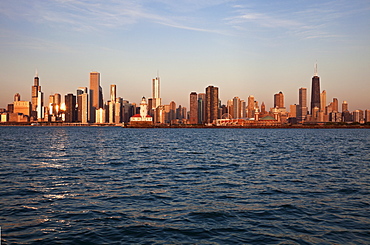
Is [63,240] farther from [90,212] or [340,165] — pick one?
[340,165]

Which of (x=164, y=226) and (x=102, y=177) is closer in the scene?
(x=164, y=226)

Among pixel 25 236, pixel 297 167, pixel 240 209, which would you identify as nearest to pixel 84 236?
pixel 25 236

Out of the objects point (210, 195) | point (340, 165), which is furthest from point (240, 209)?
point (340, 165)

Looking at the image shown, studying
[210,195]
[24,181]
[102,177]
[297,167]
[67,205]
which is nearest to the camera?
[67,205]

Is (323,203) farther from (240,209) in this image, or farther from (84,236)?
(84,236)

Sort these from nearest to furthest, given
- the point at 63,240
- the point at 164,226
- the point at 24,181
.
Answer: the point at 63,240
the point at 164,226
the point at 24,181

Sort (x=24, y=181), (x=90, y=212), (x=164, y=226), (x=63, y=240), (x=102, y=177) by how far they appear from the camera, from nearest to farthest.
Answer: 1. (x=63, y=240)
2. (x=164, y=226)
3. (x=90, y=212)
4. (x=24, y=181)
5. (x=102, y=177)

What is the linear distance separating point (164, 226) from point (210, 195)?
7.69m

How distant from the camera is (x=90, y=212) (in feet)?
63.6

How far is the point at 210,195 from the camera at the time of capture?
2402cm

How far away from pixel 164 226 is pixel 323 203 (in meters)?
11.2

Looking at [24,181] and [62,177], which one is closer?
[24,181]

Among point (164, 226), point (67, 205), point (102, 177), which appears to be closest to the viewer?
point (164, 226)

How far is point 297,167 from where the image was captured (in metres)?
39.6
